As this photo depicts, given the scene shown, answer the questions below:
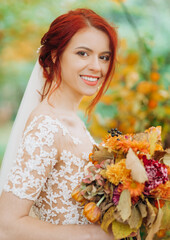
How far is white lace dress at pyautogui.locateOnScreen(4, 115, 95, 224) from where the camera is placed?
1300 mm

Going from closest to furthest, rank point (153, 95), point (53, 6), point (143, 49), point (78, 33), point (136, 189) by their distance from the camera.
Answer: point (136, 189) < point (78, 33) < point (153, 95) < point (143, 49) < point (53, 6)

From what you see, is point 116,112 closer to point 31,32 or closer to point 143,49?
point 143,49

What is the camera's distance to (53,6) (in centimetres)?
362

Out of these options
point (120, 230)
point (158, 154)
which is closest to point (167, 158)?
point (158, 154)

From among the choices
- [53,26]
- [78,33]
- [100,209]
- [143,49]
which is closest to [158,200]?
[100,209]

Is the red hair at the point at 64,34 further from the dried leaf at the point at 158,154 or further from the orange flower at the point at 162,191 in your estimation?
the orange flower at the point at 162,191

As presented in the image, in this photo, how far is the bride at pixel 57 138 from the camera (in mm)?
1285

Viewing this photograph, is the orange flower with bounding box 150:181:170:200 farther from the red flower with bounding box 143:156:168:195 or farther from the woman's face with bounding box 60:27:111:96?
the woman's face with bounding box 60:27:111:96

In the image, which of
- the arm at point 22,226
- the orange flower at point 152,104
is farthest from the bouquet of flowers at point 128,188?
the orange flower at point 152,104

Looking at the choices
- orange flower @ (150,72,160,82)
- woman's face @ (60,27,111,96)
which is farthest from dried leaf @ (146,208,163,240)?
orange flower @ (150,72,160,82)

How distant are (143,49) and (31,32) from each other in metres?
1.42

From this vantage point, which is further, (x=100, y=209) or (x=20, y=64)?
(x=20, y=64)

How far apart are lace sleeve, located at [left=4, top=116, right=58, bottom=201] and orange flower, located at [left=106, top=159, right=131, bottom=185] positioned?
0.28 m

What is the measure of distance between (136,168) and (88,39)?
0.77 m
